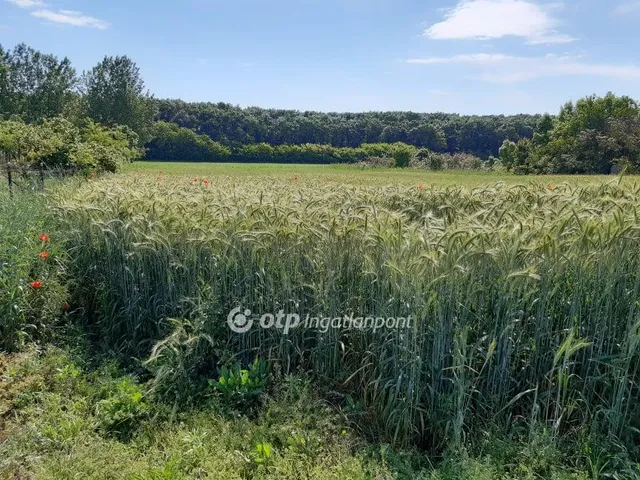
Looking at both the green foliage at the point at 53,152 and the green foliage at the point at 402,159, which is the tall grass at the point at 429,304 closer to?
the green foliage at the point at 53,152

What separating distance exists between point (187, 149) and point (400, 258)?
200 ft

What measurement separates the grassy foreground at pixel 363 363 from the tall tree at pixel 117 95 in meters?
47.5

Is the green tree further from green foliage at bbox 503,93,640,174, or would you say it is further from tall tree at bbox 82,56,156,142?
tall tree at bbox 82,56,156,142

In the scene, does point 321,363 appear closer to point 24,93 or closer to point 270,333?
point 270,333

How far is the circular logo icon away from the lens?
3297 millimetres

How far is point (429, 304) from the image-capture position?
2.63 metres

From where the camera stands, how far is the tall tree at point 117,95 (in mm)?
47188

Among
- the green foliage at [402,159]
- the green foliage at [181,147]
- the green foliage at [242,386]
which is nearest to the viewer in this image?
the green foliage at [242,386]

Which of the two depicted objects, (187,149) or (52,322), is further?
(187,149)

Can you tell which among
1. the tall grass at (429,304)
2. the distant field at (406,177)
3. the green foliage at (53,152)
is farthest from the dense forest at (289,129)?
the tall grass at (429,304)

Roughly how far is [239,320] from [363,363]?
0.90m

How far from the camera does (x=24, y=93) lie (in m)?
50.4

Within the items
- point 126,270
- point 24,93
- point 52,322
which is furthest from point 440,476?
point 24,93

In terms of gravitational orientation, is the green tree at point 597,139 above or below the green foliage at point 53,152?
above
